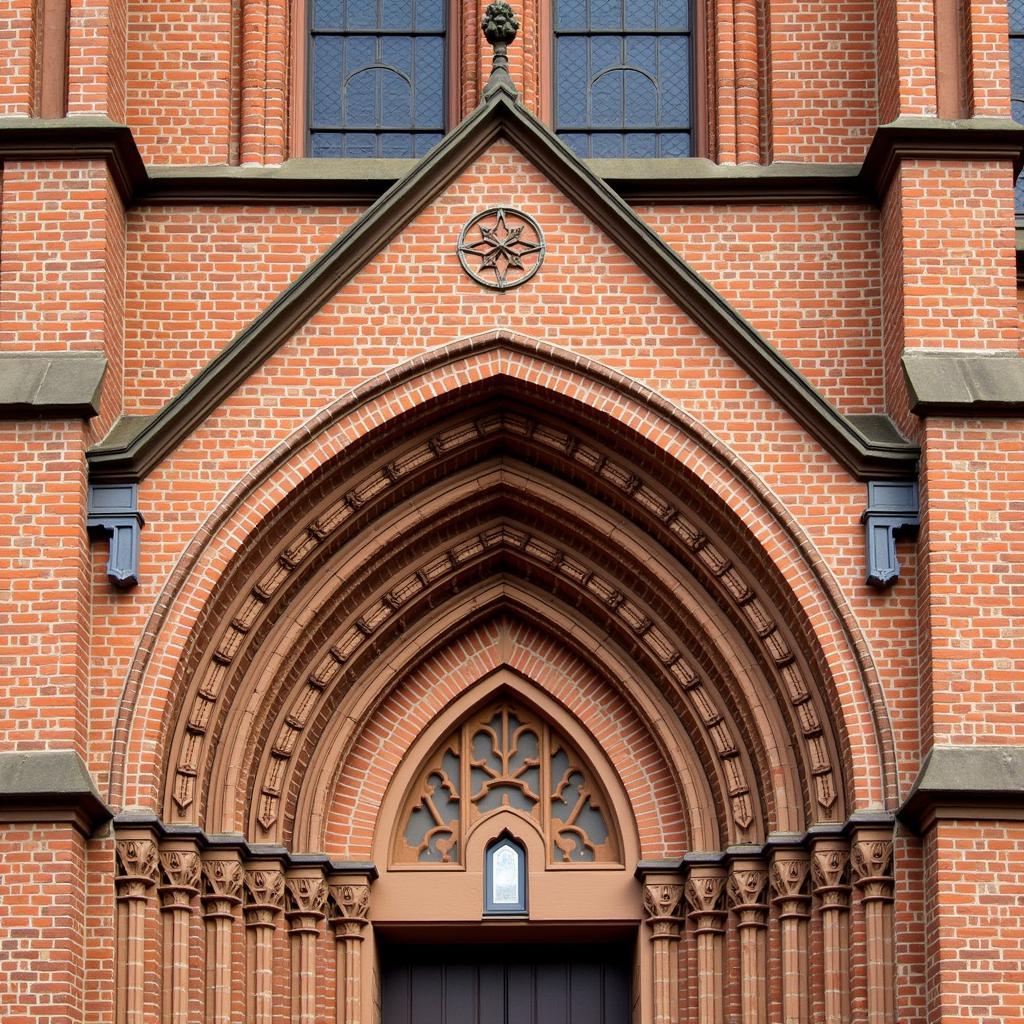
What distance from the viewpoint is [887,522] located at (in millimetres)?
14953

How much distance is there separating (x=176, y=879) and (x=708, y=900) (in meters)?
3.32

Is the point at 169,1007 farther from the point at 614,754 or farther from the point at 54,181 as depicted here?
the point at 54,181

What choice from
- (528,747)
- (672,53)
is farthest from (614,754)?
(672,53)

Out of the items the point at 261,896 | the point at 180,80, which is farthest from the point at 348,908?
the point at 180,80

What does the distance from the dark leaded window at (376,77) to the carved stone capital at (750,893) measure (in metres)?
5.27

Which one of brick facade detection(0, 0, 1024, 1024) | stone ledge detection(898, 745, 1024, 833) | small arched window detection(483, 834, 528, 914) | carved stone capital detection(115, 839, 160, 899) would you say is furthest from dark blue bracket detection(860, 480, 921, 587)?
carved stone capital detection(115, 839, 160, 899)

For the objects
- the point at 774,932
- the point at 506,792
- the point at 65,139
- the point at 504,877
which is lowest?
Result: the point at 774,932

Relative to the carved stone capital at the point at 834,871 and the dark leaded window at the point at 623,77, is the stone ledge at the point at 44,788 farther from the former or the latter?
the dark leaded window at the point at 623,77

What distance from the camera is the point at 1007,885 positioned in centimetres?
1392

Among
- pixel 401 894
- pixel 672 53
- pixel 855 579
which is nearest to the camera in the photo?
pixel 855 579

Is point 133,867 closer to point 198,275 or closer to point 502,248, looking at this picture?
point 198,275

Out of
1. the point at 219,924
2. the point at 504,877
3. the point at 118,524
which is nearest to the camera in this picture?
the point at 118,524

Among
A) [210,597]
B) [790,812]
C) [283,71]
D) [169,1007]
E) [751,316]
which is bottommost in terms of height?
[169,1007]

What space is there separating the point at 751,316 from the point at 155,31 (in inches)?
173
